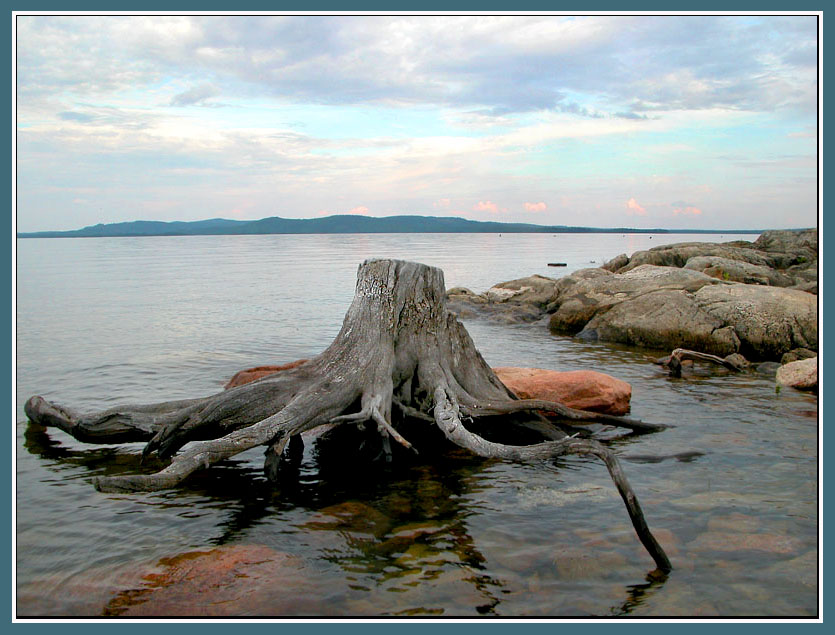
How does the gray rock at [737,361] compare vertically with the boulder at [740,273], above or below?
below

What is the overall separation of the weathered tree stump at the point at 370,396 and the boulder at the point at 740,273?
55.5 feet

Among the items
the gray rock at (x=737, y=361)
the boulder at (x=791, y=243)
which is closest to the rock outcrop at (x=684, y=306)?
the gray rock at (x=737, y=361)

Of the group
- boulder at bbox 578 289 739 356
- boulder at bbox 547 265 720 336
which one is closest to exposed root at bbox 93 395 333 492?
boulder at bbox 578 289 739 356

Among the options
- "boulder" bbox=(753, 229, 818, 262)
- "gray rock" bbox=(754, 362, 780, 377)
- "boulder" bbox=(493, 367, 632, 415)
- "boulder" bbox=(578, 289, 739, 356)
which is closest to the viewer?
"boulder" bbox=(493, 367, 632, 415)

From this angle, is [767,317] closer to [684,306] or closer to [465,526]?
[684,306]

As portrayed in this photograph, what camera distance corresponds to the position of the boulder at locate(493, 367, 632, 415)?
10.9 m

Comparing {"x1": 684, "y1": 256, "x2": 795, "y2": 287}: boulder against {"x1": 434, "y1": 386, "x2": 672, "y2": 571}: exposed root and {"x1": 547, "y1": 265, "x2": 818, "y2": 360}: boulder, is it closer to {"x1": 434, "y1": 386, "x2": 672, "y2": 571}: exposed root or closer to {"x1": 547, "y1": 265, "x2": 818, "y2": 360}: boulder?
{"x1": 547, "y1": 265, "x2": 818, "y2": 360}: boulder

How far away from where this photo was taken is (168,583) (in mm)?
5781

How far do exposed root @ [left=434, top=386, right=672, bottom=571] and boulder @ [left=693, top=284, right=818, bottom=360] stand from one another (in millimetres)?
10974

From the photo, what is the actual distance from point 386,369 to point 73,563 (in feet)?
13.5

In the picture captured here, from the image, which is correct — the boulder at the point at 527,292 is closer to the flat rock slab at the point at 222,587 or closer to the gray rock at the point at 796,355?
the gray rock at the point at 796,355

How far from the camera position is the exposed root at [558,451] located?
19.8ft

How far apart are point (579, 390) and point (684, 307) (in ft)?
27.9

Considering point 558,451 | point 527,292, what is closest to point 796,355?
point 558,451
